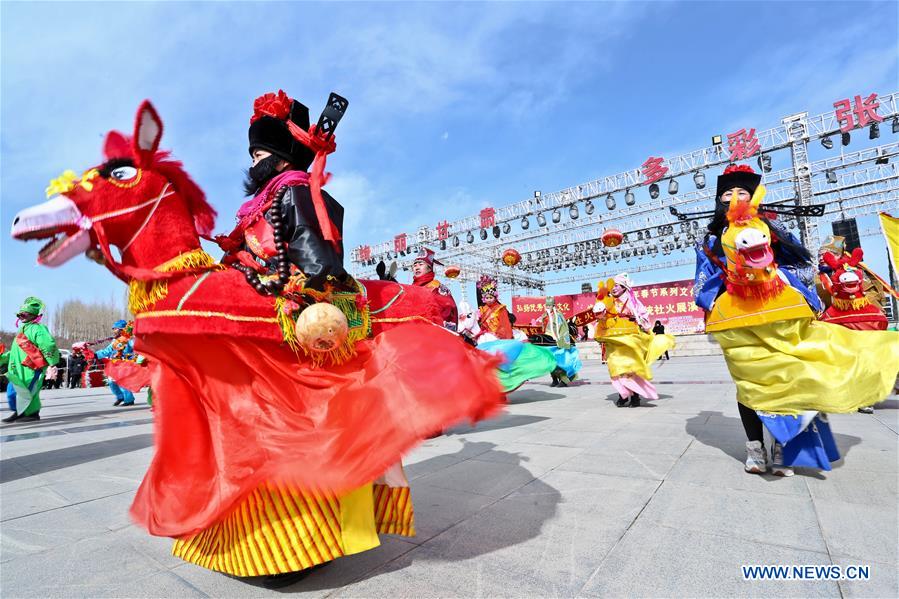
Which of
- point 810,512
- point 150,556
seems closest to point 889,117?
point 810,512

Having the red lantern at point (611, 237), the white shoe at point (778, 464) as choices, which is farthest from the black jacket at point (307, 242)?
the red lantern at point (611, 237)

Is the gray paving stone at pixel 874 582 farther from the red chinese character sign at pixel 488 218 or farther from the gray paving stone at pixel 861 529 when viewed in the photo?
the red chinese character sign at pixel 488 218

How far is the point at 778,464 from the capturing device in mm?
3295

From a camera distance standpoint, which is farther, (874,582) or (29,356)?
(29,356)

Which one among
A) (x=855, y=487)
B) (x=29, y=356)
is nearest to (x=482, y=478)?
(x=855, y=487)

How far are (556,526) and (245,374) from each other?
1.78m

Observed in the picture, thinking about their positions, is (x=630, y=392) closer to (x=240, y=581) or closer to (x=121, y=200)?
(x=240, y=581)

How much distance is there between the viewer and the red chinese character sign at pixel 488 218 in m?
24.6

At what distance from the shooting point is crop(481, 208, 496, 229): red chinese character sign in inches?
968

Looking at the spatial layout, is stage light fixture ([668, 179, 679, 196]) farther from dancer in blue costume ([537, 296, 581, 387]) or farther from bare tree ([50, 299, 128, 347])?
bare tree ([50, 299, 128, 347])

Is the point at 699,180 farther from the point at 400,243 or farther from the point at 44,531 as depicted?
the point at 44,531

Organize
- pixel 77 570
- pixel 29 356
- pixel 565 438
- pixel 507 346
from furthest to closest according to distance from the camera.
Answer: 1. pixel 29 356
2. pixel 507 346
3. pixel 565 438
4. pixel 77 570

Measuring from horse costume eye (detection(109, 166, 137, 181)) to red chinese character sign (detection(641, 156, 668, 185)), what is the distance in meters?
20.9

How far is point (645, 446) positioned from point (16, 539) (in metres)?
4.57
